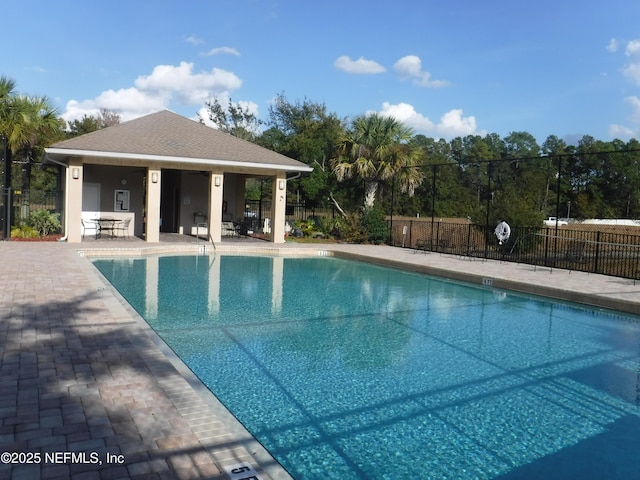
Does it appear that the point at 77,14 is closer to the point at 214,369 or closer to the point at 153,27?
the point at 153,27

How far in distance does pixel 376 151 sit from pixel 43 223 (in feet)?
45.0

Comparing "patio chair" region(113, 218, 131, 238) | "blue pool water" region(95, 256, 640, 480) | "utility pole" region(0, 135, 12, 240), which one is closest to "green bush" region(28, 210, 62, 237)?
"utility pole" region(0, 135, 12, 240)

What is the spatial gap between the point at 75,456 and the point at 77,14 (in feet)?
55.0

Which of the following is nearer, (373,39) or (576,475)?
(576,475)

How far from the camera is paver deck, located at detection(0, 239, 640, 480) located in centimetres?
305

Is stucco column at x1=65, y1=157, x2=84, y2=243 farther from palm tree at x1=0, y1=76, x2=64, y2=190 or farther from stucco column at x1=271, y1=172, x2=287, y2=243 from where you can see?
stucco column at x1=271, y1=172, x2=287, y2=243

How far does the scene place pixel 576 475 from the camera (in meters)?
3.84

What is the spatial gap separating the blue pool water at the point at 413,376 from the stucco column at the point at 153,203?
6.88 m

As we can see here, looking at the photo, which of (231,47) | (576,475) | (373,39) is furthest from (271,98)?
(576,475)

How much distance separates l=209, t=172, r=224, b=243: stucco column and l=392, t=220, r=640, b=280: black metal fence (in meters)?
6.80

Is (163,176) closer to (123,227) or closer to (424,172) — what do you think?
(123,227)

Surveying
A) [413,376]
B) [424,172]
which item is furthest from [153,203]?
[424,172]

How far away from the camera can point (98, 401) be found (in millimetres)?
3951

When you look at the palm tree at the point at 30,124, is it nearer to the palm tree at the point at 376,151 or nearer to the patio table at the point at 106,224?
the patio table at the point at 106,224
